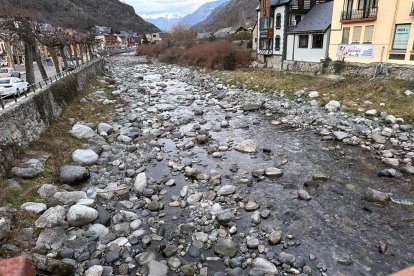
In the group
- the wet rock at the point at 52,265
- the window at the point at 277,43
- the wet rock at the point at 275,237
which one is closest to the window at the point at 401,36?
the window at the point at 277,43

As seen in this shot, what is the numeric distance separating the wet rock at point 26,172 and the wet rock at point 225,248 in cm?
789

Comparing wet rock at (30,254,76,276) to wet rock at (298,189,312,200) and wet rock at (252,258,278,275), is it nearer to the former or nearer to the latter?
wet rock at (252,258,278,275)

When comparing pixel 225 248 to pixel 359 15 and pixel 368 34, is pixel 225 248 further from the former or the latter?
pixel 359 15

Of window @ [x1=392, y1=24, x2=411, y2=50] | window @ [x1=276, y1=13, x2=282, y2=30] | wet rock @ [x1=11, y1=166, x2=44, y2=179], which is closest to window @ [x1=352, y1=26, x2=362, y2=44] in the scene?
window @ [x1=392, y1=24, x2=411, y2=50]

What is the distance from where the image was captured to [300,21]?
3569 cm

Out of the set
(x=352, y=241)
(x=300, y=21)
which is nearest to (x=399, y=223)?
(x=352, y=241)

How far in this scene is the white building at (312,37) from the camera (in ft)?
99.6

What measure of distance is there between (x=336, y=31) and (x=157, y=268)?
27832mm

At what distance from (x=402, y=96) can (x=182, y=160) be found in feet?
53.1

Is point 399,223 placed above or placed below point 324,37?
below

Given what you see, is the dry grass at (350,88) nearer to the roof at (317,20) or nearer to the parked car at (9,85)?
the roof at (317,20)

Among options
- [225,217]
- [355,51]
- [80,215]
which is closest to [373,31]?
[355,51]

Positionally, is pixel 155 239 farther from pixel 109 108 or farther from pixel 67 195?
pixel 109 108

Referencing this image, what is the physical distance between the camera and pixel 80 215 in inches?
378
